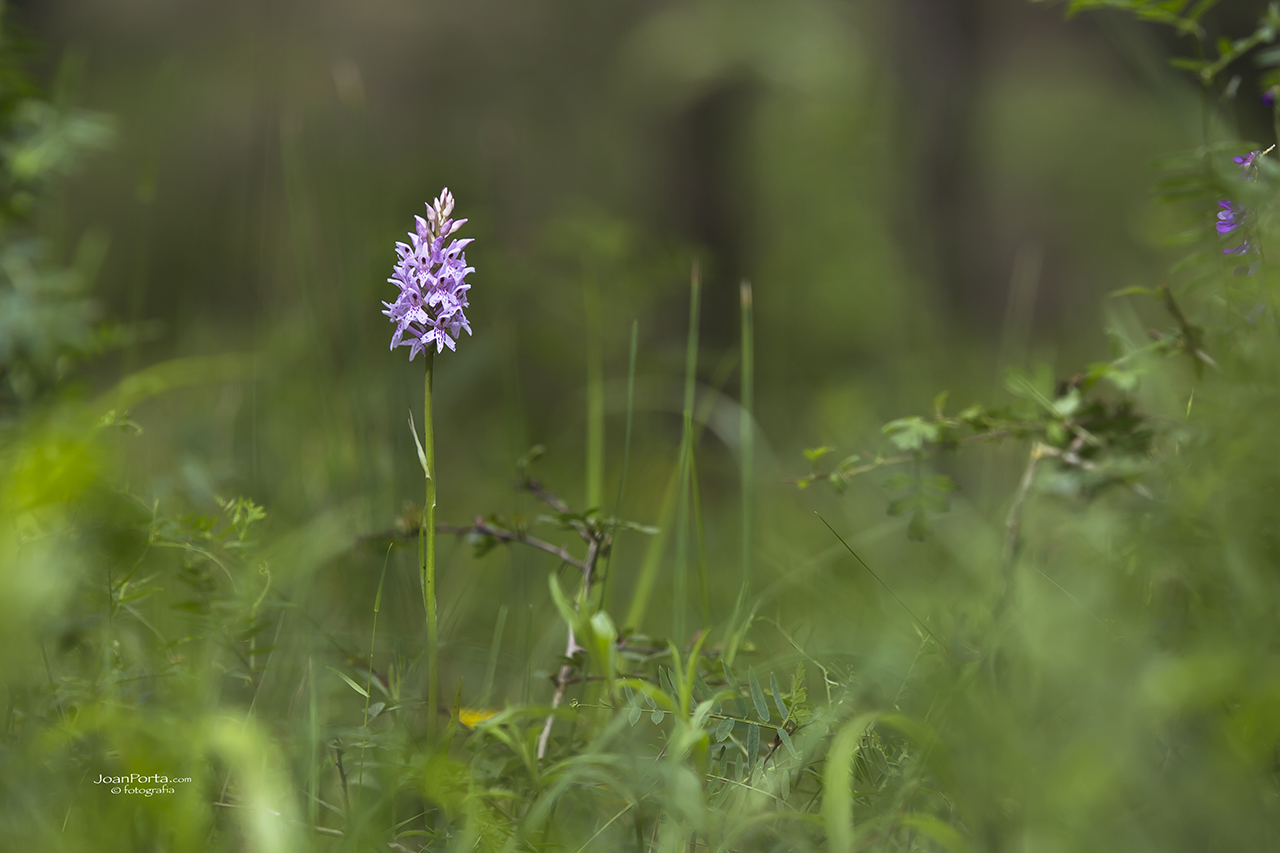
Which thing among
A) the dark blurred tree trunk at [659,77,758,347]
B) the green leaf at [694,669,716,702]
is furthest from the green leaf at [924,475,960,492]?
the dark blurred tree trunk at [659,77,758,347]

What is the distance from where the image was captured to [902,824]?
76 centimetres

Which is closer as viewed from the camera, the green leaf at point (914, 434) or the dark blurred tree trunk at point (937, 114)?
the green leaf at point (914, 434)

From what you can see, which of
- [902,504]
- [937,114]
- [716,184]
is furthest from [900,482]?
[716,184]

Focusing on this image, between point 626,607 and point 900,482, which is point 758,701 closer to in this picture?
point 900,482

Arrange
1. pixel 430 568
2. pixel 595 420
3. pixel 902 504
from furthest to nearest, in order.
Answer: pixel 595 420
pixel 902 504
pixel 430 568

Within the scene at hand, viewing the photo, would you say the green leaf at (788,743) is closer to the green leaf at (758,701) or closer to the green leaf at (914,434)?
→ the green leaf at (758,701)

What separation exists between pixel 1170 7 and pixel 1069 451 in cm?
65

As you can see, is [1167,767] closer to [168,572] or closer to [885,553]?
[885,553]

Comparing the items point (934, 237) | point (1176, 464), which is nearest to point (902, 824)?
point (1176, 464)

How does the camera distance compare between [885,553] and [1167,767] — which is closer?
[1167,767]

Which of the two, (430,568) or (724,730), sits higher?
(430,568)

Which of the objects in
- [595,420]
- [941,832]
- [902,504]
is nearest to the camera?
[941,832]

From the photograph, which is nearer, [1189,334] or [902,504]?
[1189,334]

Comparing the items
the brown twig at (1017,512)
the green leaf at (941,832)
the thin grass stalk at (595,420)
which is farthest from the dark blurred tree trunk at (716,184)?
the green leaf at (941,832)
